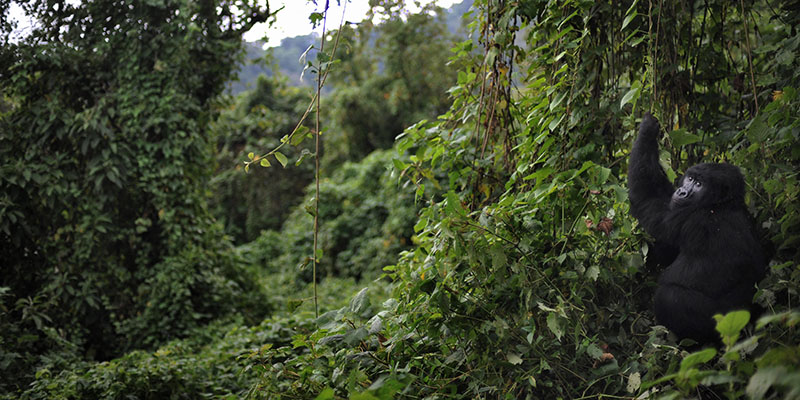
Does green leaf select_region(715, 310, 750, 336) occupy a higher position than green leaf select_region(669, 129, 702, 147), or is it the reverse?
green leaf select_region(669, 129, 702, 147)

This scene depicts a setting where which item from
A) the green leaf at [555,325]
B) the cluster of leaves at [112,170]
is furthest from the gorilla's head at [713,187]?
the cluster of leaves at [112,170]

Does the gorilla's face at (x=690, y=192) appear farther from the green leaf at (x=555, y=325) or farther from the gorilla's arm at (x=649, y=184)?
the green leaf at (x=555, y=325)

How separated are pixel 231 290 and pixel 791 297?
503 centimetres

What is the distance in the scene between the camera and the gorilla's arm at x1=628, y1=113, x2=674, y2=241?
8.01 ft

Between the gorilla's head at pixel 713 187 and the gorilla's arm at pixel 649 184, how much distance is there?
103 mm

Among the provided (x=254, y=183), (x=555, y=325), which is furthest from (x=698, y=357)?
(x=254, y=183)

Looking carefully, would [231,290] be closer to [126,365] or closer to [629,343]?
[126,365]

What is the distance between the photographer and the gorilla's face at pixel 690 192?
2.37 meters

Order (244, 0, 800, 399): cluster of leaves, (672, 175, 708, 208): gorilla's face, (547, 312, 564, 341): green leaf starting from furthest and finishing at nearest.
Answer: (672, 175, 708, 208): gorilla's face → (244, 0, 800, 399): cluster of leaves → (547, 312, 564, 341): green leaf

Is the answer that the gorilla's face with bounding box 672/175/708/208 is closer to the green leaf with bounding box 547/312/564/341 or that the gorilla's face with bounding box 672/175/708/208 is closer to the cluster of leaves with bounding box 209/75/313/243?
the green leaf with bounding box 547/312/564/341

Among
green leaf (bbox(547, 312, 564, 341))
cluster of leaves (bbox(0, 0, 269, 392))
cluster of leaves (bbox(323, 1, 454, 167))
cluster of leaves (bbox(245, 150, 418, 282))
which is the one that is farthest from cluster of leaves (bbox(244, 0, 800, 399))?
cluster of leaves (bbox(323, 1, 454, 167))

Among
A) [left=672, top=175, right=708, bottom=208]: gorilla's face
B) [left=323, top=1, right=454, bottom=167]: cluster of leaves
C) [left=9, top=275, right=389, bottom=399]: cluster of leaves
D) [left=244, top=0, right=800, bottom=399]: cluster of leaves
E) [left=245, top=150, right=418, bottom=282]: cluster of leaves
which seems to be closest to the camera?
[left=244, top=0, right=800, bottom=399]: cluster of leaves

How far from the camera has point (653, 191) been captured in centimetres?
249

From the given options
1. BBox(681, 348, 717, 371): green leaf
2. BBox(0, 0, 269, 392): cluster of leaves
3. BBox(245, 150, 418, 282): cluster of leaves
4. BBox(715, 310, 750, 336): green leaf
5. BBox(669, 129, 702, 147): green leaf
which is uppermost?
BBox(0, 0, 269, 392): cluster of leaves
